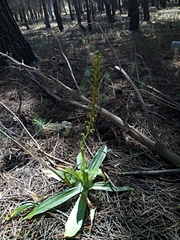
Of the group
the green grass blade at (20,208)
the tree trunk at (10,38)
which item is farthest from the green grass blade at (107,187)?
the tree trunk at (10,38)

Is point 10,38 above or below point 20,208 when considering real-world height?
above

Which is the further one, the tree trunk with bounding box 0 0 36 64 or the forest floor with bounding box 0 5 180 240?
the tree trunk with bounding box 0 0 36 64

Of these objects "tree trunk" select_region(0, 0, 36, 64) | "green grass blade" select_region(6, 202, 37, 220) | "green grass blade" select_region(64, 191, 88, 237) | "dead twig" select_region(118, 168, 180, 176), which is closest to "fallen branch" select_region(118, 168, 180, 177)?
"dead twig" select_region(118, 168, 180, 176)

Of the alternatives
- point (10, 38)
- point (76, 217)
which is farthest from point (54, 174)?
point (10, 38)

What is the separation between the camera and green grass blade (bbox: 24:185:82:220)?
148cm

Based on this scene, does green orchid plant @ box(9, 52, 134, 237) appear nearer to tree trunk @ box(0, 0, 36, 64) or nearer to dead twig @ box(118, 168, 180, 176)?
dead twig @ box(118, 168, 180, 176)

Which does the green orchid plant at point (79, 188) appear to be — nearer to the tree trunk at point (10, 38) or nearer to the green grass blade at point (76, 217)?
the green grass blade at point (76, 217)

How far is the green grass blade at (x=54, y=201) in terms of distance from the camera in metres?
1.48

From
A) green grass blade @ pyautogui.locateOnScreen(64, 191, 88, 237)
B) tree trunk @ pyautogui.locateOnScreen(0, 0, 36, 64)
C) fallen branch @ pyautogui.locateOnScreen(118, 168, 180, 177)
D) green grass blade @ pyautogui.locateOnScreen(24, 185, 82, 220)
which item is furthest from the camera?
tree trunk @ pyautogui.locateOnScreen(0, 0, 36, 64)

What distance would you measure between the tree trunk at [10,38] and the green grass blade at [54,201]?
312 cm

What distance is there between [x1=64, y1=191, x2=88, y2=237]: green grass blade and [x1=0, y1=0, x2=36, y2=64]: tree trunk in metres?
3.21

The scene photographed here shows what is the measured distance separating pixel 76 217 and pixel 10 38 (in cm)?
351

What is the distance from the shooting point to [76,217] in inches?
56.4

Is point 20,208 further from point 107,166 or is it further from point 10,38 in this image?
point 10,38
